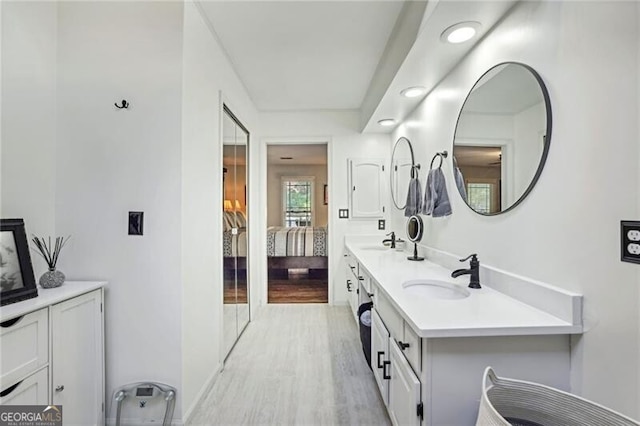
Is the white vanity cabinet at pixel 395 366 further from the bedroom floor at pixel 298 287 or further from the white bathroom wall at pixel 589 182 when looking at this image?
the bedroom floor at pixel 298 287

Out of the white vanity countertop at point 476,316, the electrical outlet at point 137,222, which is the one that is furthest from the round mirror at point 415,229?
the electrical outlet at point 137,222

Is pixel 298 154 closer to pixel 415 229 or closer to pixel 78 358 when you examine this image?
pixel 415 229

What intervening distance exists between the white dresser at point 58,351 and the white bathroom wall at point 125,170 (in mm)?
99

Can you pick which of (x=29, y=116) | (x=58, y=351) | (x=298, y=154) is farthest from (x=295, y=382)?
(x=298, y=154)

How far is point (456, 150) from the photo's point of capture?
1.97 metres

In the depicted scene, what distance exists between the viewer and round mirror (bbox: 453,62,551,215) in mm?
1300

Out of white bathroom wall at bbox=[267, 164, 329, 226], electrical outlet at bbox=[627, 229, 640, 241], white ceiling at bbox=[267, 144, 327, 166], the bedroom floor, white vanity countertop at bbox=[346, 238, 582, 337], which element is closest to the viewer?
electrical outlet at bbox=[627, 229, 640, 241]

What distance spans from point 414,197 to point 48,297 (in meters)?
Result: 2.58

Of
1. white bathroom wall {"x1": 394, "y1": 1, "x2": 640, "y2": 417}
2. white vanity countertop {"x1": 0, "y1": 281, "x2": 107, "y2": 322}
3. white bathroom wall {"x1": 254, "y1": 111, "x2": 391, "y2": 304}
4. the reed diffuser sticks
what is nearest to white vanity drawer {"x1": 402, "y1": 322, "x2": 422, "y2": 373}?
white bathroom wall {"x1": 394, "y1": 1, "x2": 640, "y2": 417}

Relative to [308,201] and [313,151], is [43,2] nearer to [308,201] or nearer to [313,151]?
[313,151]

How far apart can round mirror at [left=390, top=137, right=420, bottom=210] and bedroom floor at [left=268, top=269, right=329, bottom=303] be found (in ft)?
5.79

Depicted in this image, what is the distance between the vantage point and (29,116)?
1629mm

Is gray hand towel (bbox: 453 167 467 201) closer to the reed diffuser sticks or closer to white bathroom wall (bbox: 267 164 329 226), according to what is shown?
the reed diffuser sticks

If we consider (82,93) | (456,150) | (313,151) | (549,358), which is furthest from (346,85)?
(313,151)
